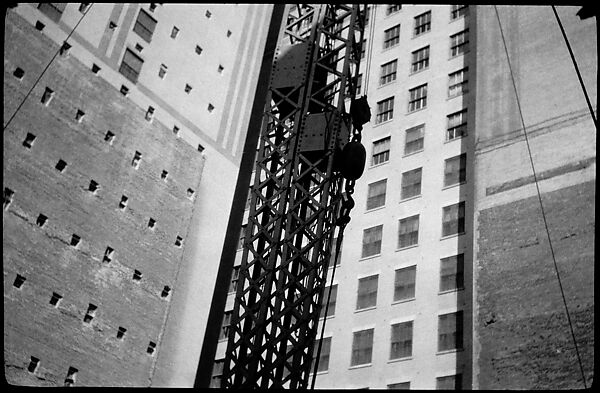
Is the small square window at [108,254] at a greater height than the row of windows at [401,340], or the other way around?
the small square window at [108,254]

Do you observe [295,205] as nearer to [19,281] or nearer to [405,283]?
[405,283]

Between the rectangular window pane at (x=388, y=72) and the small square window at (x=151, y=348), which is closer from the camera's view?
the rectangular window pane at (x=388, y=72)

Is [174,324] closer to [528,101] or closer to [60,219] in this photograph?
[60,219]

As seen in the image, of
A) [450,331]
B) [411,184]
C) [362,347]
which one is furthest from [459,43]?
[362,347]

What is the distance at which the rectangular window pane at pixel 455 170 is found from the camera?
1330 inches

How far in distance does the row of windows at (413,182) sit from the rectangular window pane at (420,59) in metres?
6.17

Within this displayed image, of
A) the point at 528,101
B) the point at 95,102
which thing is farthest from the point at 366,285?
the point at 95,102

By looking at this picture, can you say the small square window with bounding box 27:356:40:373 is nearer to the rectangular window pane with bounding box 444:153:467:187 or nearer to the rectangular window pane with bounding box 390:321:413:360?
the rectangular window pane with bounding box 390:321:413:360

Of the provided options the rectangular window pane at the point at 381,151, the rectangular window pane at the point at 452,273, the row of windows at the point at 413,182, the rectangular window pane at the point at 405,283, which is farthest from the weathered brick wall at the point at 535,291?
the rectangular window pane at the point at 381,151

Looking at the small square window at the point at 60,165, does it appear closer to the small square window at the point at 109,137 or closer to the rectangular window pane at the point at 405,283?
the small square window at the point at 109,137

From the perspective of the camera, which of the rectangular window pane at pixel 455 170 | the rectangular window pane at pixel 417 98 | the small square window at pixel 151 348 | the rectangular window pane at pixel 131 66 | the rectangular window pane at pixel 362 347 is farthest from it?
the rectangular window pane at pixel 131 66

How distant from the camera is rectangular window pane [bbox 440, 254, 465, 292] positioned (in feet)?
102

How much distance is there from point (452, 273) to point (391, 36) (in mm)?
15229

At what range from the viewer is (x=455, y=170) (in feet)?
112
